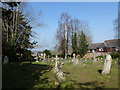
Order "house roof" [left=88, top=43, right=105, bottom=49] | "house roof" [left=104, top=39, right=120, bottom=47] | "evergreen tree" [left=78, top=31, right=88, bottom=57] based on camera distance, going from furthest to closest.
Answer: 1. "house roof" [left=88, top=43, right=105, bottom=49]
2. "house roof" [left=104, top=39, right=120, bottom=47]
3. "evergreen tree" [left=78, top=31, right=88, bottom=57]

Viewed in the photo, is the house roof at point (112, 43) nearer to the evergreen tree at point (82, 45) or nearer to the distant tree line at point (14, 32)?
the evergreen tree at point (82, 45)

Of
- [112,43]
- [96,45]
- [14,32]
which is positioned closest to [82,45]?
[112,43]

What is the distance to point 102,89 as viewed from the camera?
729 cm

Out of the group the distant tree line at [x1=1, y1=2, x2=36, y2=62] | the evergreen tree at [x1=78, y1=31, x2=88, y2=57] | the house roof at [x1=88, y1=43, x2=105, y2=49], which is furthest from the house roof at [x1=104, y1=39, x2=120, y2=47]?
the distant tree line at [x1=1, y1=2, x2=36, y2=62]

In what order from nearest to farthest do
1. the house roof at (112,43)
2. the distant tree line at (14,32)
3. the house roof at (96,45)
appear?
the distant tree line at (14,32) → the house roof at (112,43) → the house roof at (96,45)

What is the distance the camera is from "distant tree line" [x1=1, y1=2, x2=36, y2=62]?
1939cm

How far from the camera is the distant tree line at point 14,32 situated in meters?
19.4

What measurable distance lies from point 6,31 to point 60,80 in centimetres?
1777

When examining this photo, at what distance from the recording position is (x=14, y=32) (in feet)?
74.3

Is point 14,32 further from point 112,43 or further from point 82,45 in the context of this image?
point 112,43

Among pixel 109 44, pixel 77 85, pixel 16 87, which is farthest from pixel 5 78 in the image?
pixel 109 44

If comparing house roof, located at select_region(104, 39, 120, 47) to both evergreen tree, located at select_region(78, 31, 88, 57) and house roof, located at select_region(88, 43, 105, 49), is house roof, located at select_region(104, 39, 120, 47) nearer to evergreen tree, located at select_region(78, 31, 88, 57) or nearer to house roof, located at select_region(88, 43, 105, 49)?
house roof, located at select_region(88, 43, 105, 49)

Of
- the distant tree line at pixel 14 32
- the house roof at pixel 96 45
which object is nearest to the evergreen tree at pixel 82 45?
the house roof at pixel 96 45

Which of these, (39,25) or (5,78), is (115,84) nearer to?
(5,78)
